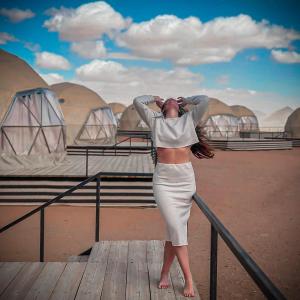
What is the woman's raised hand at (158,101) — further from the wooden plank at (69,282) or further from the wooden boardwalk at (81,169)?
the wooden boardwalk at (81,169)

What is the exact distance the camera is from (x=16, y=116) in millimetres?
14922

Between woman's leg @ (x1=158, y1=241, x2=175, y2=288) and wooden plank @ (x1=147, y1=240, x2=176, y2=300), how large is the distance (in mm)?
55

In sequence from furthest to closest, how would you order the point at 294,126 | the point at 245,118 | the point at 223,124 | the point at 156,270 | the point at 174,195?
the point at 245,118 → the point at 223,124 → the point at 294,126 → the point at 156,270 → the point at 174,195

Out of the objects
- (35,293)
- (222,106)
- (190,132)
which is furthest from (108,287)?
(222,106)

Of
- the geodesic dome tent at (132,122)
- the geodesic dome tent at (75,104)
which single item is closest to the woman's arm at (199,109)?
the geodesic dome tent at (75,104)

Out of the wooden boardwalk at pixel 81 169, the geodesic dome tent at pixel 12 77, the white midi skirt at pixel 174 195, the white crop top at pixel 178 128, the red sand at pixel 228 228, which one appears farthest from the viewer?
the geodesic dome tent at pixel 12 77

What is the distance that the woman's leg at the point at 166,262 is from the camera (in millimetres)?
3203

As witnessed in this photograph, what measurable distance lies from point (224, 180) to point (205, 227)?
6.99 meters

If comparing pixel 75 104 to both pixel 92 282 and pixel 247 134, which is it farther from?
pixel 92 282

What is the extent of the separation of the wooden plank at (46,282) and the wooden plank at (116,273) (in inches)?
20.3

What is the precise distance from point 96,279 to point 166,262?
2.57 ft

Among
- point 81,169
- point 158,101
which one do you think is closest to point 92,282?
point 158,101

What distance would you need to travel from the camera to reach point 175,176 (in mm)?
3088

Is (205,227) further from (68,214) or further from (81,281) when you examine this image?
(81,281)
